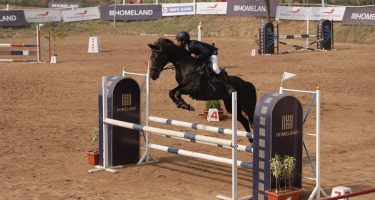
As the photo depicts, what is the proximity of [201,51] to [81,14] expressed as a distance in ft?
117

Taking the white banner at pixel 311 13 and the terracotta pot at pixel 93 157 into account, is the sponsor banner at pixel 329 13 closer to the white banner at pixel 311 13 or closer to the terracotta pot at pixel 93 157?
the white banner at pixel 311 13

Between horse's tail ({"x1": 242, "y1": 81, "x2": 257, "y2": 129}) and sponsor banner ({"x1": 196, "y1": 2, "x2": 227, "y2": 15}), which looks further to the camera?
sponsor banner ({"x1": 196, "y1": 2, "x2": 227, "y2": 15})

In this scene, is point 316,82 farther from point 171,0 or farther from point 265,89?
point 171,0

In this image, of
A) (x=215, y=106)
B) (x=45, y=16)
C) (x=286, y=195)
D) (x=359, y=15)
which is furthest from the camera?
(x=45, y=16)

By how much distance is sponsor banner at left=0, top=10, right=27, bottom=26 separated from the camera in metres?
42.1

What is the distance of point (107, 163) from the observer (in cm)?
1138

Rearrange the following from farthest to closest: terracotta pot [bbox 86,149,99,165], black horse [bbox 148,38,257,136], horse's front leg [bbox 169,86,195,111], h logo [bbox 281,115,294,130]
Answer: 1. terracotta pot [bbox 86,149,99,165]
2. horse's front leg [bbox 169,86,195,111]
3. black horse [bbox 148,38,257,136]
4. h logo [bbox 281,115,294,130]

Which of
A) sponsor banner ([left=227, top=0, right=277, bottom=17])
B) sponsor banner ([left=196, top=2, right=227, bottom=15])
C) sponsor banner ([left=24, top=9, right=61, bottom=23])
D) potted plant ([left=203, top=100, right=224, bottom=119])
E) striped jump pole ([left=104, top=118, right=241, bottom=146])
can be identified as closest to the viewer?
striped jump pole ([left=104, top=118, right=241, bottom=146])

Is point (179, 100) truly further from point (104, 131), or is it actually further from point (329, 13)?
point (329, 13)

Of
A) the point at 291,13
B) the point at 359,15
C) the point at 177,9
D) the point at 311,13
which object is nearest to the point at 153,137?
the point at 359,15

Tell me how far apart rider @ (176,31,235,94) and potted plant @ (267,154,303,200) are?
8.59ft

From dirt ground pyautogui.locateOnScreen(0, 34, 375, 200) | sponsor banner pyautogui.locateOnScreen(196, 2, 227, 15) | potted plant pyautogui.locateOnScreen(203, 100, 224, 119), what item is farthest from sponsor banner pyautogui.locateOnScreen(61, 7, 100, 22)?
potted plant pyautogui.locateOnScreen(203, 100, 224, 119)

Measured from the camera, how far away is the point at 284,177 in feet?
29.0

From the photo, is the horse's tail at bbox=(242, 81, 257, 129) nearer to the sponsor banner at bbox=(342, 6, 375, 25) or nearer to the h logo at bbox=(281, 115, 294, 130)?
the h logo at bbox=(281, 115, 294, 130)
